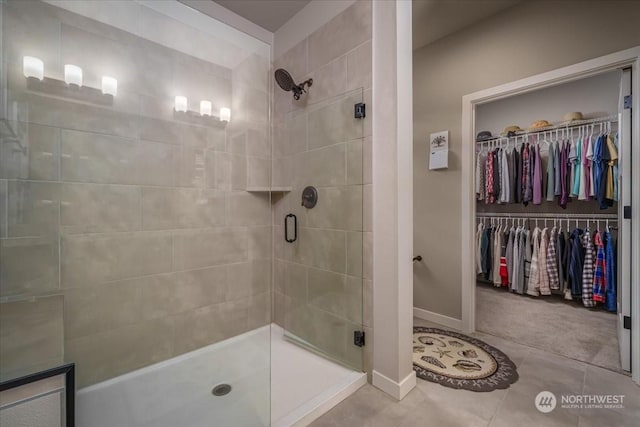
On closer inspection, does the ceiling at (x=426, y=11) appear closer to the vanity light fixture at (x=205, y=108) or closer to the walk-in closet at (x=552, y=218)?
the vanity light fixture at (x=205, y=108)

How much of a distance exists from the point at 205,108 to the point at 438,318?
8.87 ft

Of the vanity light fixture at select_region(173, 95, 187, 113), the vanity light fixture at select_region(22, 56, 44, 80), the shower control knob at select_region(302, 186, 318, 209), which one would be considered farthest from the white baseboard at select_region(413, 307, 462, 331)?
the vanity light fixture at select_region(22, 56, 44, 80)

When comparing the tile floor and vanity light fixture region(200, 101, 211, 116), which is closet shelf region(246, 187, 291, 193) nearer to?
vanity light fixture region(200, 101, 211, 116)

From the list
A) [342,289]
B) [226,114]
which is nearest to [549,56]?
[342,289]

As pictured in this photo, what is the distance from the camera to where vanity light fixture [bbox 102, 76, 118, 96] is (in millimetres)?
1613

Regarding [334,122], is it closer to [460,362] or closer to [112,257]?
[112,257]

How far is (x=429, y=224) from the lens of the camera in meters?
2.72

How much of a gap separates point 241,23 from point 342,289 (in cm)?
233

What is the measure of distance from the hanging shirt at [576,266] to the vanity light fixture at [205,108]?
4053mm

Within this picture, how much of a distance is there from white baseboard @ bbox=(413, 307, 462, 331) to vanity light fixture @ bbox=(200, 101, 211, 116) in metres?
2.59

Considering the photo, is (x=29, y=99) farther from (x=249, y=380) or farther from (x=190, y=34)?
(x=249, y=380)

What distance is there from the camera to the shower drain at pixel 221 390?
1.49 m

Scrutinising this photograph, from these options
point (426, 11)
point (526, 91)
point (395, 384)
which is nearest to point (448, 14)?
point (426, 11)
